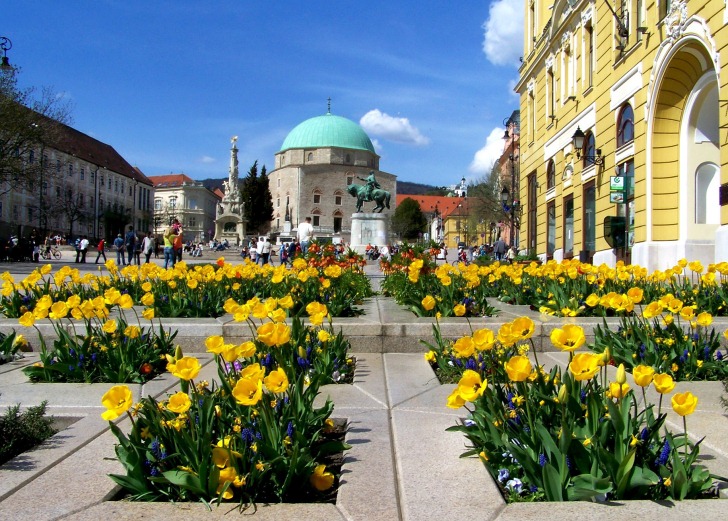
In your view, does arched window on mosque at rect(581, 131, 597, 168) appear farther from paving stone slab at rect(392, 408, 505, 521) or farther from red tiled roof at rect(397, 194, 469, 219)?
red tiled roof at rect(397, 194, 469, 219)

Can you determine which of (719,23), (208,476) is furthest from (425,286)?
(719,23)

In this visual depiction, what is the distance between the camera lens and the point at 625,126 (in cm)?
2091

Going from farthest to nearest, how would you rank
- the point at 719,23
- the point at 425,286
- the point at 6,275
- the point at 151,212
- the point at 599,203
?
the point at 151,212 → the point at 599,203 → the point at 719,23 → the point at 425,286 → the point at 6,275

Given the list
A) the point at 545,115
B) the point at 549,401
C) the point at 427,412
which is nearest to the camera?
the point at 549,401

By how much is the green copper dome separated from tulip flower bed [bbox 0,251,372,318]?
410 ft

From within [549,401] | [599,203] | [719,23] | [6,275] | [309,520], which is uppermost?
[719,23]

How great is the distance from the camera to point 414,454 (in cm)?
354

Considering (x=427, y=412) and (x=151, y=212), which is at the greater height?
(x=151, y=212)

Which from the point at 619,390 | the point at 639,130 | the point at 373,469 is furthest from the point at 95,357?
the point at 639,130

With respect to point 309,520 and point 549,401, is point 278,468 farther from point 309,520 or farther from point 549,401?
point 549,401

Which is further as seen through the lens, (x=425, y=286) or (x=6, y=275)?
(x=425, y=286)

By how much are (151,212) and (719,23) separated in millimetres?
115183

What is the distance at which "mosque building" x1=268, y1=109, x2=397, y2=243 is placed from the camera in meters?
132

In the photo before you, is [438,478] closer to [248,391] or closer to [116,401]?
[248,391]
